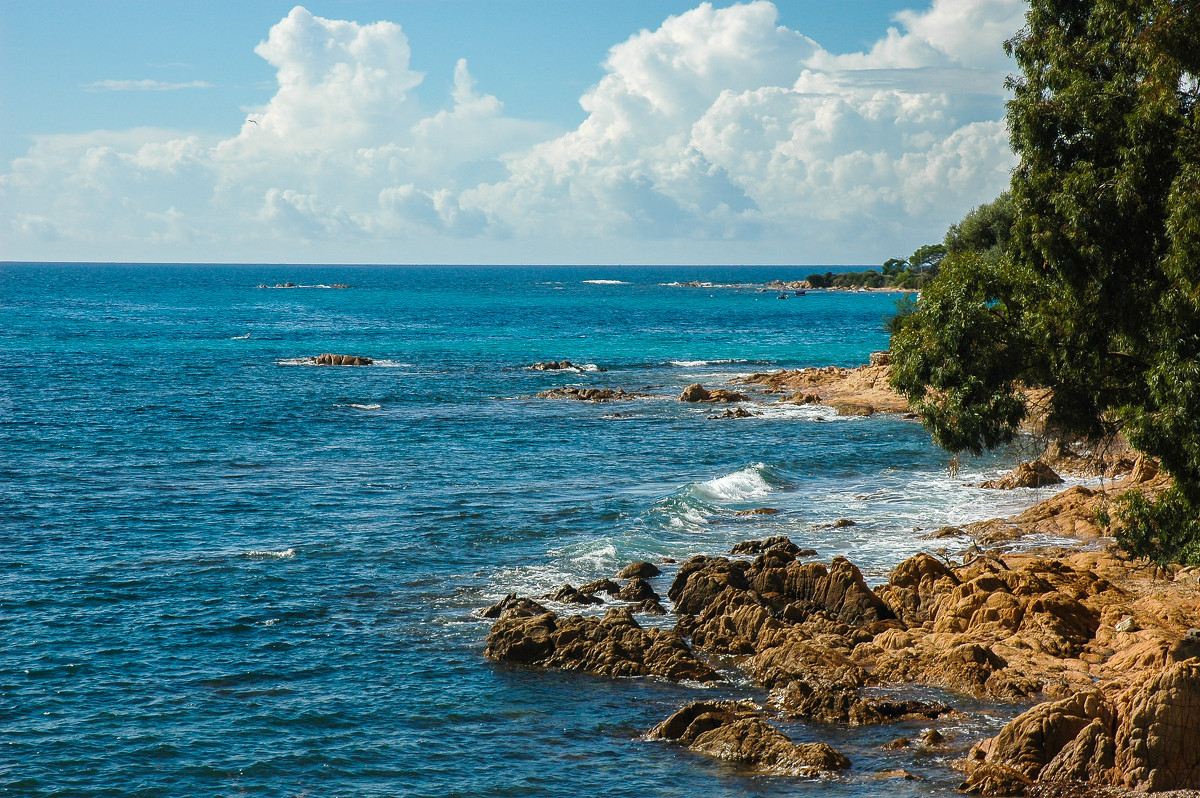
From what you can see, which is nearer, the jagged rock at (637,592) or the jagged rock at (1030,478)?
the jagged rock at (637,592)

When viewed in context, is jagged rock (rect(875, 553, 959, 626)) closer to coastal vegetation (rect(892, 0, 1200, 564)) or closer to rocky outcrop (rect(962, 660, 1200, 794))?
coastal vegetation (rect(892, 0, 1200, 564))

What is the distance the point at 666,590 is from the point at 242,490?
22.7 meters

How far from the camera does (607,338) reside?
422 feet

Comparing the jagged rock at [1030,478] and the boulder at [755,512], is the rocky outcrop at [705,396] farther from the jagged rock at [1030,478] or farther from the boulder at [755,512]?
the boulder at [755,512]

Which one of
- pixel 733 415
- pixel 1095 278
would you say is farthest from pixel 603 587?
pixel 733 415

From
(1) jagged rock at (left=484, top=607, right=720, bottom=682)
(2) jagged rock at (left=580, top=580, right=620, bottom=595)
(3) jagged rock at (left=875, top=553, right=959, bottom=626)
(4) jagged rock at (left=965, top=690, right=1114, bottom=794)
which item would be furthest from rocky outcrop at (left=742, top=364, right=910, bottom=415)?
(4) jagged rock at (left=965, top=690, right=1114, bottom=794)

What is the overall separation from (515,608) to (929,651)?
10.9 meters

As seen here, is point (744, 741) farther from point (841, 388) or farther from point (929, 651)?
point (841, 388)

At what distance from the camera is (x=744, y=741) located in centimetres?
1955

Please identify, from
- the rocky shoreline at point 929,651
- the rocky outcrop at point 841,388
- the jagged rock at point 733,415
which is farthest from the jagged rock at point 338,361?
the rocky shoreline at point 929,651

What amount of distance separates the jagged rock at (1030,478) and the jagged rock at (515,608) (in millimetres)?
24562

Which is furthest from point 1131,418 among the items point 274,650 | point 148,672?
point 148,672

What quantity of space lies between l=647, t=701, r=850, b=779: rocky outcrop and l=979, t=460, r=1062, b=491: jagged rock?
26.5 metres

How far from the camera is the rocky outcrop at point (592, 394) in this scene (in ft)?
244
